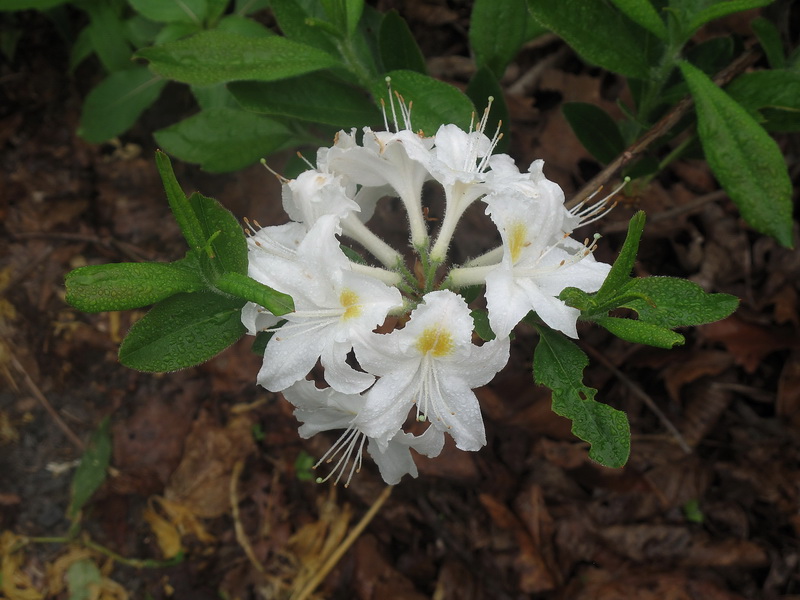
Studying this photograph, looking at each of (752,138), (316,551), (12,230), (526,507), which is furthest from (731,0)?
(12,230)

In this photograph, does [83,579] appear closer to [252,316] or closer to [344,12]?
[252,316]

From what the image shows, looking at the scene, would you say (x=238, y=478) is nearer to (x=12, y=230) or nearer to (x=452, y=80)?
(x=12, y=230)

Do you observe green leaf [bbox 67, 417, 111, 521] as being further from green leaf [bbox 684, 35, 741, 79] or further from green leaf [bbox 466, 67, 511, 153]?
green leaf [bbox 684, 35, 741, 79]

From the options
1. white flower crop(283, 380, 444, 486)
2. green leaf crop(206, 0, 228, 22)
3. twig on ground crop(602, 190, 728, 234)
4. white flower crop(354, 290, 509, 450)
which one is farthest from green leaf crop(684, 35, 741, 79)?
green leaf crop(206, 0, 228, 22)

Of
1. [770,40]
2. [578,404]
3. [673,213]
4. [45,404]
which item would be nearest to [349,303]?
[578,404]

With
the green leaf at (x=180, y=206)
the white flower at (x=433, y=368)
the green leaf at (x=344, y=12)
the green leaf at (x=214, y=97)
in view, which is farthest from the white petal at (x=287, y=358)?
the green leaf at (x=214, y=97)

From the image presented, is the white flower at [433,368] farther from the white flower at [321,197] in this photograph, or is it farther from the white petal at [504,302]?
the white flower at [321,197]
